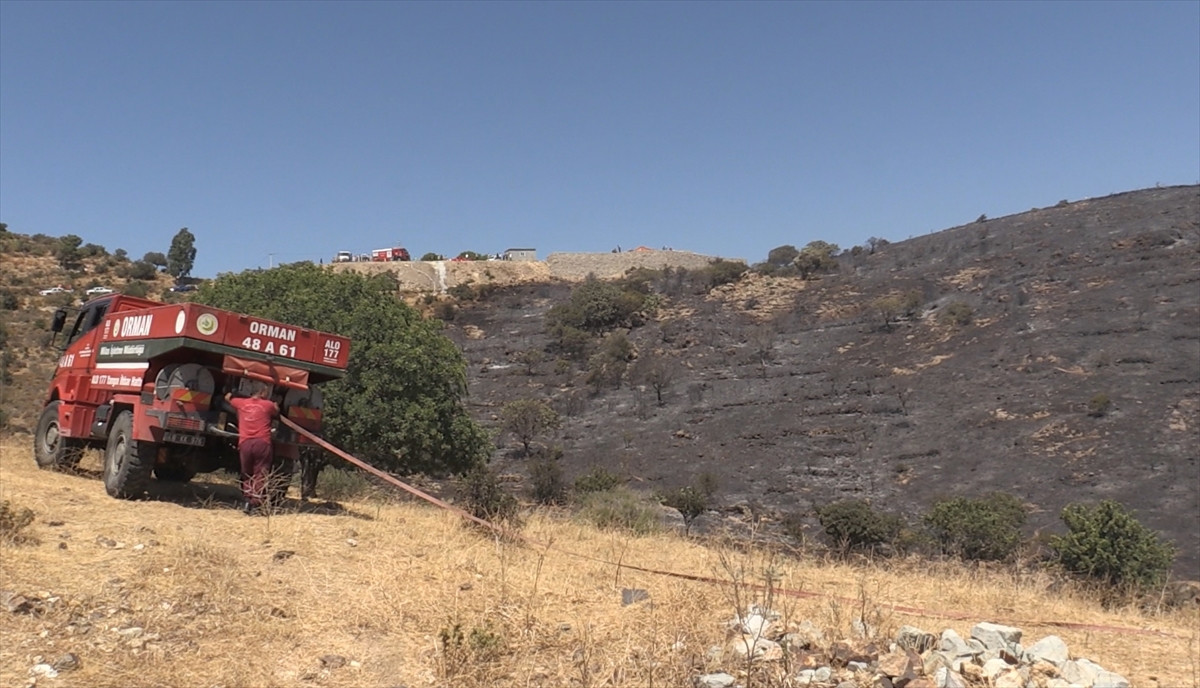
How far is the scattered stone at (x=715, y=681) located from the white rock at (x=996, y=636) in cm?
186

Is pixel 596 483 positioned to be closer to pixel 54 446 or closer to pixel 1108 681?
pixel 54 446

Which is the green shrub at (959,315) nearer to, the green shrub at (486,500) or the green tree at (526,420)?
the green tree at (526,420)

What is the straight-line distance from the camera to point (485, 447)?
882 inches

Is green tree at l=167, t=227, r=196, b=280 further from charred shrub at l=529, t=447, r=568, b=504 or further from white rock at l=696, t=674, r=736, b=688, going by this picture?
white rock at l=696, t=674, r=736, b=688

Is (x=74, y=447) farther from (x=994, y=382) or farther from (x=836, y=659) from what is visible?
(x=994, y=382)

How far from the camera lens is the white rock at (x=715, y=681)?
5.11 m

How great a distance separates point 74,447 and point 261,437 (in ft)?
16.6

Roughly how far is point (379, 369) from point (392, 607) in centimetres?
1352

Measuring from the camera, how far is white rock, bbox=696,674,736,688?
5.11 m

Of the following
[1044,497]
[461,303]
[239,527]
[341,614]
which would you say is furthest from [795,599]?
[461,303]

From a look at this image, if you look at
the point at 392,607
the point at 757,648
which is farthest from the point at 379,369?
the point at 757,648

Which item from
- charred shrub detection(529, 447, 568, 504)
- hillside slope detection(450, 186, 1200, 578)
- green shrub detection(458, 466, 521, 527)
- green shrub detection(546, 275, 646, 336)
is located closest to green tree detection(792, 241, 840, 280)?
hillside slope detection(450, 186, 1200, 578)

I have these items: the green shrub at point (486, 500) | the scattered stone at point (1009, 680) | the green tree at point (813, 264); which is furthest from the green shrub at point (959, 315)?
the scattered stone at point (1009, 680)

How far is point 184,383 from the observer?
9.44 meters
